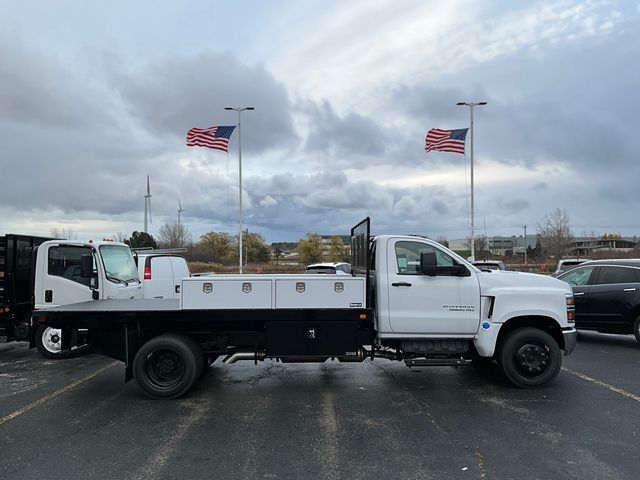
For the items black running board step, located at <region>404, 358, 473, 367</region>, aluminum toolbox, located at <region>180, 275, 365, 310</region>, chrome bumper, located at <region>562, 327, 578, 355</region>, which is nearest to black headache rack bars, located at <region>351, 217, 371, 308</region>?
aluminum toolbox, located at <region>180, 275, 365, 310</region>

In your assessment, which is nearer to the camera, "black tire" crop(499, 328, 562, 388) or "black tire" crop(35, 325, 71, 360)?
"black tire" crop(499, 328, 562, 388)

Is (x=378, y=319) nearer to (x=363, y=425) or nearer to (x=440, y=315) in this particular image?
(x=440, y=315)

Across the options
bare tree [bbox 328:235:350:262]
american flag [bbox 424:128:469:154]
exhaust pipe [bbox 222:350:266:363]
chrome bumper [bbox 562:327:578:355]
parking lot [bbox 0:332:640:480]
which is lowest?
parking lot [bbox 0:332:640:480]

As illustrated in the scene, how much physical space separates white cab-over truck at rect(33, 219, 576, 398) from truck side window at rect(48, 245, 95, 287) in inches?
104

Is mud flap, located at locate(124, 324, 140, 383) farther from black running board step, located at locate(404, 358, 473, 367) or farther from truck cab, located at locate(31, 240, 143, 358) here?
black running board step, located at locate(404, 358, 473, 367)

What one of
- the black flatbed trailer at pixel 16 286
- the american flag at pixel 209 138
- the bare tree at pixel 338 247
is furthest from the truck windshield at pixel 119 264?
the american flag at pixel 209 138

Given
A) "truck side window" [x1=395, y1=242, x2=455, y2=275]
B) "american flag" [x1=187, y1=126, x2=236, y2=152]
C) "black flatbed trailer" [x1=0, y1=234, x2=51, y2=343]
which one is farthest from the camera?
"american flag" [x1=187, y1=126, x2=236, y2=152]

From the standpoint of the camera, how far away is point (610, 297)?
10.4 m

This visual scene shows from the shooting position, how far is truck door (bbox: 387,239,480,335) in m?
6.74

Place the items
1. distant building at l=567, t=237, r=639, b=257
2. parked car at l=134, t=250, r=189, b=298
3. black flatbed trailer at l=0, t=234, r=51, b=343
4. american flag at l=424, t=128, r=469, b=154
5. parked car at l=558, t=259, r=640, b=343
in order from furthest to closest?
distant building at l=567, t=237, r=639, b=257 < american flag at l=424, t=128, r=469, b=154 < parked car at l=134, t=250, r=189, b=298 < parked car at l=558, t=259, r=640, b=343 < black flatbed trailer at l=0, t=234, r=51, b=343

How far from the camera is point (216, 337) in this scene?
6902 millimetres

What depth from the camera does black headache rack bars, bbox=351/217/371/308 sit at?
22.3 feet

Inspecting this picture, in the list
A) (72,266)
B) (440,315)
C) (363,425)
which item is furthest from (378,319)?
(72,266)

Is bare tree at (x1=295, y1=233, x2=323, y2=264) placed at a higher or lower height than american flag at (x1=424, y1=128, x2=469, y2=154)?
lower
